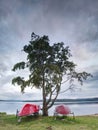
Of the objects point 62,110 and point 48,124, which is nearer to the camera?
point 48,124

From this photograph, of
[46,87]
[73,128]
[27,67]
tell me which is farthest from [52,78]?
[73,128]

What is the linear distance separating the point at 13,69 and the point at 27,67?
2072 mm

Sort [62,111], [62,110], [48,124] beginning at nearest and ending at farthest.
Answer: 1. [48,124]
2. [62,111]
3. [62,110]

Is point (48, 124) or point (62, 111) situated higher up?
point (62, 111)

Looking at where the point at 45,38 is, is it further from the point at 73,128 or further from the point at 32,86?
the point at 73,128

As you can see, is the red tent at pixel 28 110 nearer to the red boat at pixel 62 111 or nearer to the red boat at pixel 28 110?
the red boat at pixel 28 110

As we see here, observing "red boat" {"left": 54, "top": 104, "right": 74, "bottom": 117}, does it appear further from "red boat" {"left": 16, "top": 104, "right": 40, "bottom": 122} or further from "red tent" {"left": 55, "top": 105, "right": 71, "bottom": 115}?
"red boat" {"left": 16, "top": 104, "right": 40, "bottom": 122}

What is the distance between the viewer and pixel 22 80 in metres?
41.0

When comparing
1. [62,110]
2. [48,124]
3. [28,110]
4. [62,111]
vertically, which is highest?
[28,110]

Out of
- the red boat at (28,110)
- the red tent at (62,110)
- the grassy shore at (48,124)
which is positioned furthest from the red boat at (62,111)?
the red boat at (28,110)

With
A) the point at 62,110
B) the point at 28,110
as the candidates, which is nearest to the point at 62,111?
the point at 62,110

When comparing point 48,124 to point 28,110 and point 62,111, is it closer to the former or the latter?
point 62,111

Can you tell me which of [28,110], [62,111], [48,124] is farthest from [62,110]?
[48,124]

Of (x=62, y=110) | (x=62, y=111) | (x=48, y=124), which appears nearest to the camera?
(x=48, y=124)
